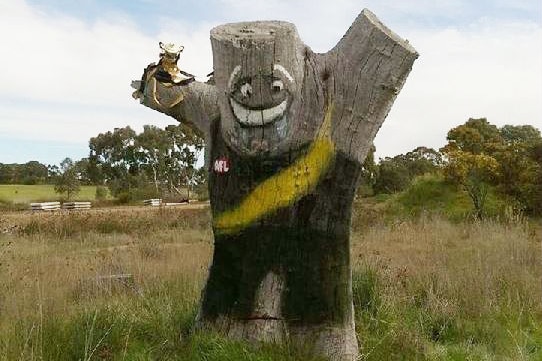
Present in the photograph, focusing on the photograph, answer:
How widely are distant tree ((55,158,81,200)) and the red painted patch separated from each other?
37798 mm

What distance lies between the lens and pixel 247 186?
357 cm

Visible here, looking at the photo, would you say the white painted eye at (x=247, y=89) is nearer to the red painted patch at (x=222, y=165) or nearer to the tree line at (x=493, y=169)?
the red painted patch at (x=222, y=165)

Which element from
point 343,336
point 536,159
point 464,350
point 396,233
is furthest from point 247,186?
point 536,159

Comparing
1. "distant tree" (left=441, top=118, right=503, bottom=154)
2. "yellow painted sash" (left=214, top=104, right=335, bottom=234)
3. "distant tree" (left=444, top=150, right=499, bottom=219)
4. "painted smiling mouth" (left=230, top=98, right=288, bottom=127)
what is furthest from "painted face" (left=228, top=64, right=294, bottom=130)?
"distant tree" (left=441, top=118, right=503, bottom=154)

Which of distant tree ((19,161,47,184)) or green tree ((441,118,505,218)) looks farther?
distant tree ((19,161,47,184))

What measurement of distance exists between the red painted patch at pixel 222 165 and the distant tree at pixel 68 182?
3780 cm

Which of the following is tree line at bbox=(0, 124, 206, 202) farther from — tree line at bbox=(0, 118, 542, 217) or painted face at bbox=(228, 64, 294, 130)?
painted face at bbox=(228, 64, 294, 130)

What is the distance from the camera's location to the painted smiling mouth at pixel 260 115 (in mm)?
3463

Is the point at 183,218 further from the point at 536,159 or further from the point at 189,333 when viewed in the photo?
the point at 189,333

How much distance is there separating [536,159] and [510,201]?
4.40 feet

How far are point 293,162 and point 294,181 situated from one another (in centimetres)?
11

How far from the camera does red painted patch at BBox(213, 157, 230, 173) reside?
3598 millimetres

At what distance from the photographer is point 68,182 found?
39531 millimetres

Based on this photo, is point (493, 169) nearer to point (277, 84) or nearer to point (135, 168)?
point (277, 84)
